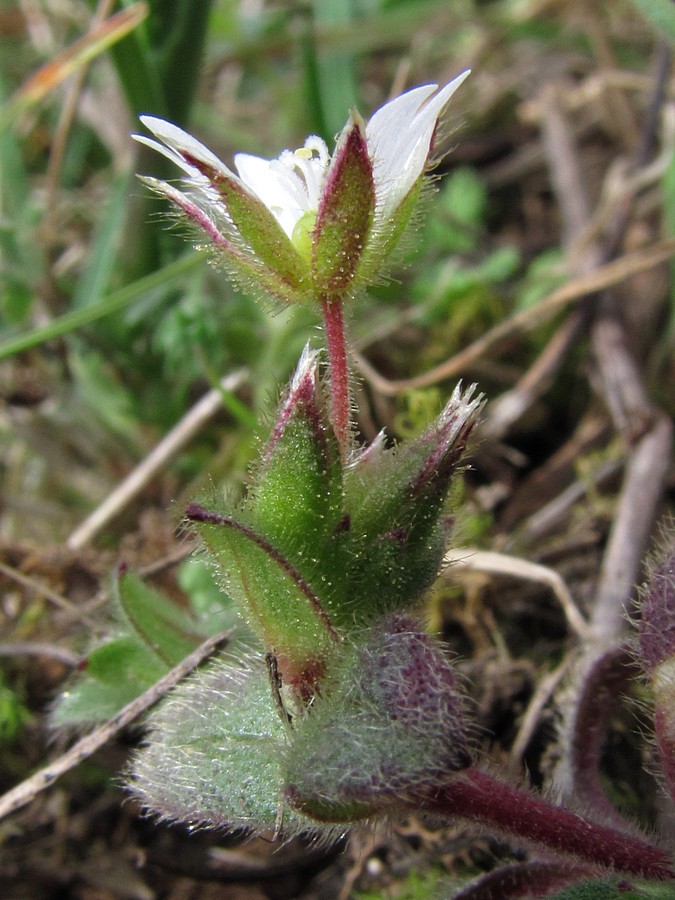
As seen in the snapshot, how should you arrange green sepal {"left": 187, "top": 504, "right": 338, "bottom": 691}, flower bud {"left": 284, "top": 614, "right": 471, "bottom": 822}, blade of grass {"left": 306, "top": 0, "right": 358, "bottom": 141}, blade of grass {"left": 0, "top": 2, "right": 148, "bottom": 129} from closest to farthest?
flower bud {"left": 284, "top": 614, "right": 471, "bottom": 822}, green sepal {"left": 187, "top": 504, "right": 338, "bottom": 691}, blade of grass {"left": 0, "top": 2, "right": 148, "bottom": 129}, blade of grass {"left": 306, "top": 0, "right": 358, "bottom": 141}

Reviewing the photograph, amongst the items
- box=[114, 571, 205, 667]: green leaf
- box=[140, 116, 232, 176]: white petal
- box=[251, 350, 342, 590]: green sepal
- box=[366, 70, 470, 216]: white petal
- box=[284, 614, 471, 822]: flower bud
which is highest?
box=[140, 116, 232, 176]: white petal

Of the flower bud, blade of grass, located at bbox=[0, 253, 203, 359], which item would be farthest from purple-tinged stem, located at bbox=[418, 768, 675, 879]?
blade of grass, located at bbox=[0, 253, 203, 359]

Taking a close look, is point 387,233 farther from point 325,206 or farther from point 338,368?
point 338,368

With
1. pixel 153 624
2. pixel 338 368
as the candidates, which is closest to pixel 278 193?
pixel 338 368

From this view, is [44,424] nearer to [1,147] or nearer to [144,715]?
[1,147]

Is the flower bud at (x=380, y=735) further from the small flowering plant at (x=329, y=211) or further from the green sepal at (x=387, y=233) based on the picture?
the green sepal at (x=387, y=233)

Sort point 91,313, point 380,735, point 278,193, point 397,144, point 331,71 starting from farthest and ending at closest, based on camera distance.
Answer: point 331,71 < point 91,313 < point 278,193 < point 397,144 < point 380,735

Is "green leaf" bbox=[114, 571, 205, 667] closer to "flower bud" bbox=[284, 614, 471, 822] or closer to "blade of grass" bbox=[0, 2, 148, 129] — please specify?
"flower bud" bbox=[284, 614, 471, 822]
